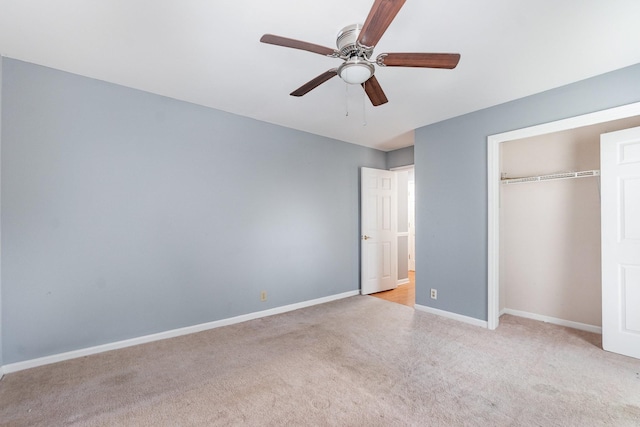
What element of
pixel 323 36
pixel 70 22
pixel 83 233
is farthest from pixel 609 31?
pixel 83 233

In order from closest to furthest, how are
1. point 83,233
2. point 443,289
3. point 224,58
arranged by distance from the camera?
point 224,58 < point 83,233 < point 443,289

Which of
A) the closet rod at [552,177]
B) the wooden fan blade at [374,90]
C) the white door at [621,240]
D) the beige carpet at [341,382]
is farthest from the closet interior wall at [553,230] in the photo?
the wooden fan blade at [374,90]

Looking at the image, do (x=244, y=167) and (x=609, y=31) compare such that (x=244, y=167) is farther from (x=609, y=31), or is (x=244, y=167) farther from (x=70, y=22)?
(x=609, y=31)

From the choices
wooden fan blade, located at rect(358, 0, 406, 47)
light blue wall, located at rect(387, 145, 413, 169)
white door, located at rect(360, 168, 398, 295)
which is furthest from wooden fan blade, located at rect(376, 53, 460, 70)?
light blue wall, located at rect(387, 145, 413, 169)

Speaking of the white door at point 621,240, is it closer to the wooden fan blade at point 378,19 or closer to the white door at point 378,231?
the wooden fan blade at point 378,19

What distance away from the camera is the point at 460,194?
3.63m

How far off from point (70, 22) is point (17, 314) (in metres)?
2.31

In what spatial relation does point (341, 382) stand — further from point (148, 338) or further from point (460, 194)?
point (460, 194)

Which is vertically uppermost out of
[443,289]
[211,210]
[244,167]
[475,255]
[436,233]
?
[244,167]

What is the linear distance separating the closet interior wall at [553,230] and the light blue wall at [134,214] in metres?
2.74

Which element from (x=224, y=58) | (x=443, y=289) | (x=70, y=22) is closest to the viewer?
(x=70, y=22)

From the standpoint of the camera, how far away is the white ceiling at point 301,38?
181cm

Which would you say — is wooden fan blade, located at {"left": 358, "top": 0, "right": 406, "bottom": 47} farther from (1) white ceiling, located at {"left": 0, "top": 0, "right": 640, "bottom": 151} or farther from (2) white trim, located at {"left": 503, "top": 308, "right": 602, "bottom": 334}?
(2) white trim, located at {"left": 503, "top": 308, "right": 602, "bottom": 334}

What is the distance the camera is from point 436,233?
3875mm
